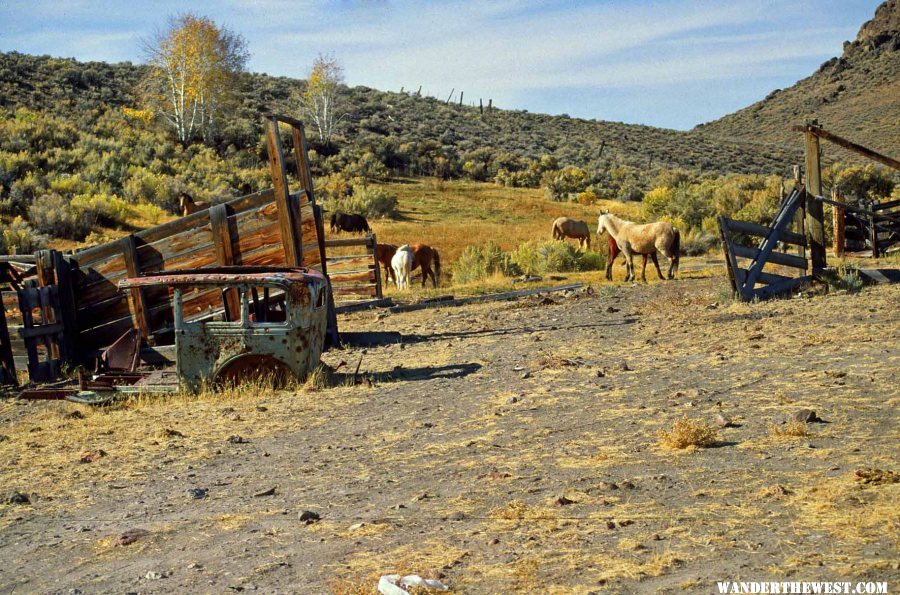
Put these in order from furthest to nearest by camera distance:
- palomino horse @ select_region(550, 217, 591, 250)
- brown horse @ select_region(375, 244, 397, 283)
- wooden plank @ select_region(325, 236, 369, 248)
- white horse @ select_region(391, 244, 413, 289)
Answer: palomino horse @ select_region(550, 217, 591, 250), brown horse @ select_region(375, 244, 397, 283), white horse @ select_region(391, 244, 413, 289), wooden plank @ select_region(325, 236, 369, 248)

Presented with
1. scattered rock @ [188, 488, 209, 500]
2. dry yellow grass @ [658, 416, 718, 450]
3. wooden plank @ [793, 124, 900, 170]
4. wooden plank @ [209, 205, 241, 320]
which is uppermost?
wooden plank @ [793, 124, 900, 170]

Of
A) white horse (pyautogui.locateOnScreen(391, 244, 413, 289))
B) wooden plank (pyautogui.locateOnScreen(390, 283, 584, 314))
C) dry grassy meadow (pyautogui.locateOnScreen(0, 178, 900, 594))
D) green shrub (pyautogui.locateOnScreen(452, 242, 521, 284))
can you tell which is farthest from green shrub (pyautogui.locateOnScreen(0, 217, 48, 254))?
dry grassy meadow (pyautogui.locateOnScreen(0, 178, 900, 594))

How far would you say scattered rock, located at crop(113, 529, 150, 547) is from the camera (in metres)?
5.49

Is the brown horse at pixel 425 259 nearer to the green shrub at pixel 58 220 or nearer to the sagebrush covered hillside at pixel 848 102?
the green shrub at pixel 58 220

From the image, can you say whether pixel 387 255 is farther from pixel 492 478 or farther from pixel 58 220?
pixel 492 478

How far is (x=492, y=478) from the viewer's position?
6.27m

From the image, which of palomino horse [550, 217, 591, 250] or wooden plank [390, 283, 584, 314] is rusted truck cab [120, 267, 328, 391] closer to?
wooden plank [390, 283, 584, 314]

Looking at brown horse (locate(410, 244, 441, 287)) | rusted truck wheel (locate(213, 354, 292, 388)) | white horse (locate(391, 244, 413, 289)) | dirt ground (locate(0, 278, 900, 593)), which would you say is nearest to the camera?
dirt ground (locate(0, 278, 900, 593))

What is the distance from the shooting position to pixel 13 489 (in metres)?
7.07

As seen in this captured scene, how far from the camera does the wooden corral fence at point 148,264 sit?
42.2 ft

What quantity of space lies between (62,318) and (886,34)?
9652 centimetres

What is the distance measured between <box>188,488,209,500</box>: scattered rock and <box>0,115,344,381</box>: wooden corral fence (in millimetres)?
6337

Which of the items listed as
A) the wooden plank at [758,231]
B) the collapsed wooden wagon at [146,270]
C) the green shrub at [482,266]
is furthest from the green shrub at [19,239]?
the wooden plank at [758,231]

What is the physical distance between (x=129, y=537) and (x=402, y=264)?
55.6ft
